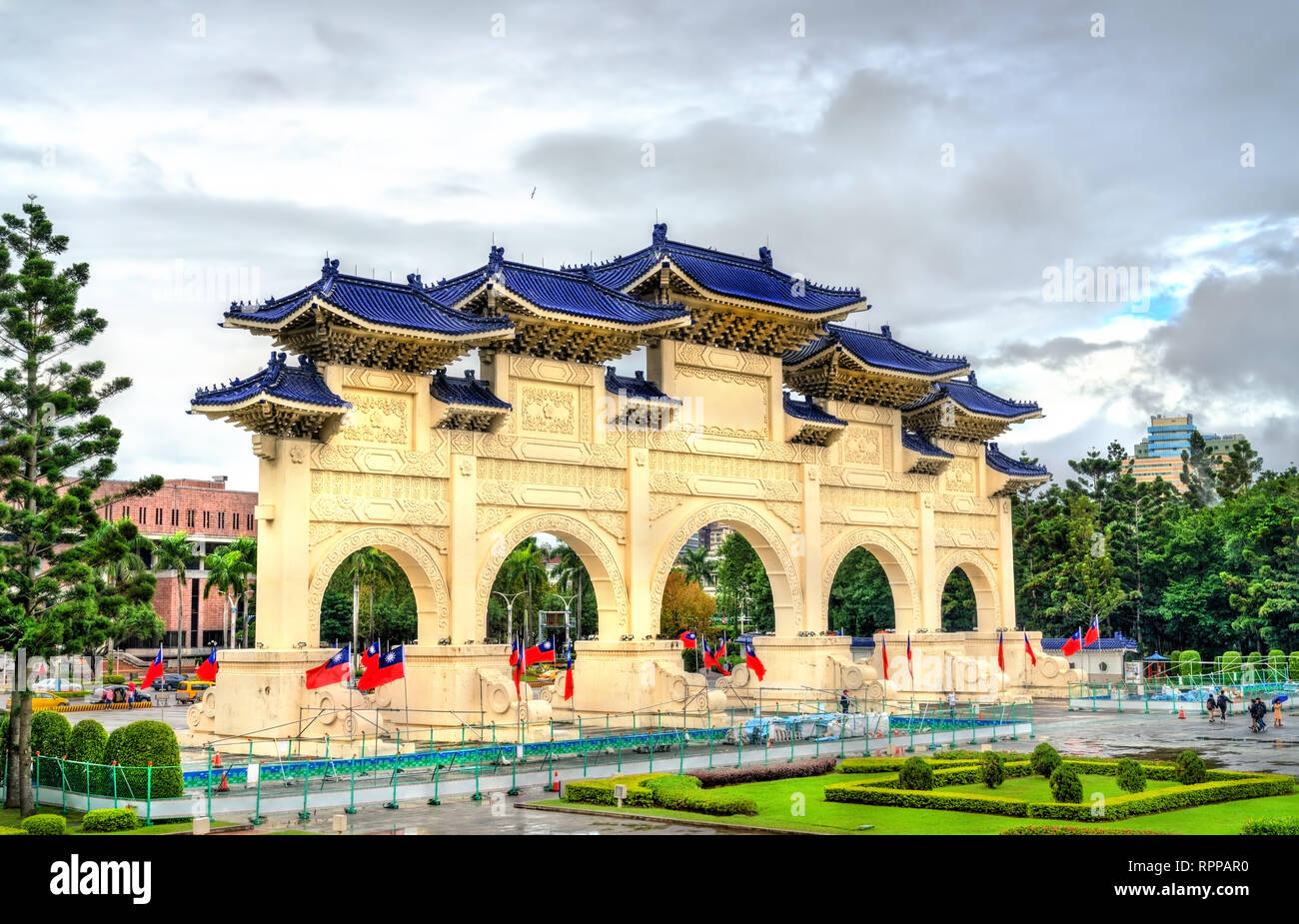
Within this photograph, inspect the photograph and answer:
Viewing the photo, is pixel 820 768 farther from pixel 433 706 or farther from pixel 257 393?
pixel 257 393

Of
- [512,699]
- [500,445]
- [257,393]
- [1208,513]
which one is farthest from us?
[1208,513]

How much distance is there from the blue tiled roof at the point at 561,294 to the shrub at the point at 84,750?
611 inches

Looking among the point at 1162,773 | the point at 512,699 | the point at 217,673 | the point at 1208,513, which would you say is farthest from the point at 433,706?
the point at 1208,513

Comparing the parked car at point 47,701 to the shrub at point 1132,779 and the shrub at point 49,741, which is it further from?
the shrub at point 1132,779

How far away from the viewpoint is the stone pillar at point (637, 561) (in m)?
38.3

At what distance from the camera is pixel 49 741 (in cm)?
2580

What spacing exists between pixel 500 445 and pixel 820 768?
13088 millimetres

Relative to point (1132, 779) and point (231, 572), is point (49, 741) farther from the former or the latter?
point (231, 572)

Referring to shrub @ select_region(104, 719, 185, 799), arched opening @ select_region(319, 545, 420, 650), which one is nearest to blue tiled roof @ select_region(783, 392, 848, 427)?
shrub @ select_region(104, 719, 185, 799)

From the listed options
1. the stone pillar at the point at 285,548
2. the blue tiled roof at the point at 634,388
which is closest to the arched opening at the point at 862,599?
the blue tiled roof at the point at 634,388

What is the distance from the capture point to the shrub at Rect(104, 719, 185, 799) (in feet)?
74.2

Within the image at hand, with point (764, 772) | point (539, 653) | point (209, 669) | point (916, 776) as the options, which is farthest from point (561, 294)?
point (916, 776)

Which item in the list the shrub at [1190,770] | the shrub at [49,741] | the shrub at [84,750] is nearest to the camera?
the shrub at [1190,770]
